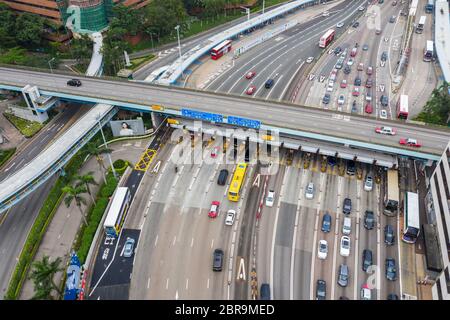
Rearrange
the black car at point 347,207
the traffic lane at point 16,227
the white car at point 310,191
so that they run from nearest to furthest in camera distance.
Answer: the traffic lane at point 16,227 → the black car at point 347,207 → the white car at point 310,191

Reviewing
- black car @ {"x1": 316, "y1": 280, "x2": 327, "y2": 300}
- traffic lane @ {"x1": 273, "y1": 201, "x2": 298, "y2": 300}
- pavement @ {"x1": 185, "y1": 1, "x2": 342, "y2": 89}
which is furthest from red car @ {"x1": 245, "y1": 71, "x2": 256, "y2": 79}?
black car @ {"x1": 316, "y1": 280, "x2": 327, "y2": 300}

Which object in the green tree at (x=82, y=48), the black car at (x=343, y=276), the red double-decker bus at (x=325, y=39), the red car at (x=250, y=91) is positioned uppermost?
the red double-decker bus at (x=325, y=39)

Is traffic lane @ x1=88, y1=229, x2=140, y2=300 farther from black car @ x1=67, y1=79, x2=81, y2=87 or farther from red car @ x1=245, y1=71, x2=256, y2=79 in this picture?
red car @ x1=245, y1=71, x2=256, y2=79

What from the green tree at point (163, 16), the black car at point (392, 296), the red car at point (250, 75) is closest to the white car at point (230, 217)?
the black car at point (392, 296)

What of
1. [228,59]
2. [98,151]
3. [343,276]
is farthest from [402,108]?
[98,151]

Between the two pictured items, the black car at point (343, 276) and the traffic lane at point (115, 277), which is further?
the black car at point (343, 276)

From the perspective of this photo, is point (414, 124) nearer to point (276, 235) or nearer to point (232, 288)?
point (276, 235)

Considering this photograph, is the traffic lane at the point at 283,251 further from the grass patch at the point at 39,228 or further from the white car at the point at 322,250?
the grass patch at the point at 39,228
